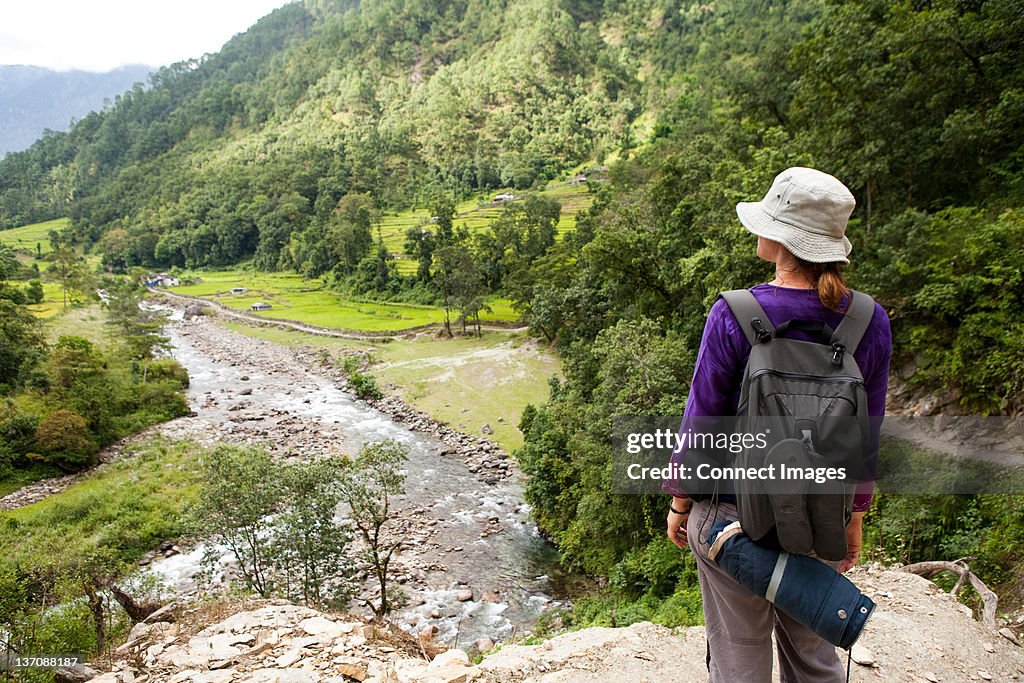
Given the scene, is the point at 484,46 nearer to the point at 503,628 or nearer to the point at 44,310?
the point at 44,310

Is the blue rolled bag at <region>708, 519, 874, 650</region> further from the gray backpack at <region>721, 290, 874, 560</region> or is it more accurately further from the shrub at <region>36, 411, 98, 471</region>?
the shrub at <region>36, 411, 98, 471</region>

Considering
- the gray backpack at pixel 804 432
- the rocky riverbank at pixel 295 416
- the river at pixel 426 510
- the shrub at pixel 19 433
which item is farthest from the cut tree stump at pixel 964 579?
the shrub at pixel 19 433

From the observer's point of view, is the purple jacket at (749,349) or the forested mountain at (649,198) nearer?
the purple jacket at (749,349)

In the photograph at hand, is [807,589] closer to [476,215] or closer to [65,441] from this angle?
[65,441]

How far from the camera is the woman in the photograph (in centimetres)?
190

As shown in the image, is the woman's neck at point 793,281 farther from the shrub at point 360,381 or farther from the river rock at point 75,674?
the shrub at point 360,381

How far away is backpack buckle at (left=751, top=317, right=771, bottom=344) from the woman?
0.06 m

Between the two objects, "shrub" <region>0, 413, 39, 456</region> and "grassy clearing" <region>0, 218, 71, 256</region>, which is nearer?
"shrub" <region>0, 413, 39, 456</region>

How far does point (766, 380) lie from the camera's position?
1781 mm

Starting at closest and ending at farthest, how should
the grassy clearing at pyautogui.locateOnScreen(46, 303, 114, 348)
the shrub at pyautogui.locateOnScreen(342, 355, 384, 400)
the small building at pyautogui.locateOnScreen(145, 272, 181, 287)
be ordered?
the shrub at pyautogui.locateOnScreen(342, 355, 384, 400)
the grassy clearing at pyautogui.locateOnScreen(46, 303, 114, 348)
the small building at pyautogui.locateOnScreen(145, 272, 181, 287)

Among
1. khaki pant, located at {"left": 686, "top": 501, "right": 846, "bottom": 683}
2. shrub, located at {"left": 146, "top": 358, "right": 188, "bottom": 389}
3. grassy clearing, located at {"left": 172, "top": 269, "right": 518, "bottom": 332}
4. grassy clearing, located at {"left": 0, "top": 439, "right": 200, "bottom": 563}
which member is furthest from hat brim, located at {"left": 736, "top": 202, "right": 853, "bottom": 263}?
grassy clearing, located at {"left": 172, "top": 269, "right": 518, "bottom": 332}

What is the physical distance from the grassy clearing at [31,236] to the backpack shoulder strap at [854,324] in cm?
9706

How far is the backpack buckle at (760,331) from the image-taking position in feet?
5.98

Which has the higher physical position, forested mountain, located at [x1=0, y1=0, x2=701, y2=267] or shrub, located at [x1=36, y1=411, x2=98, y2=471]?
forested mountain, located at [x1=0, y1=0, x2=701, y2=267]
